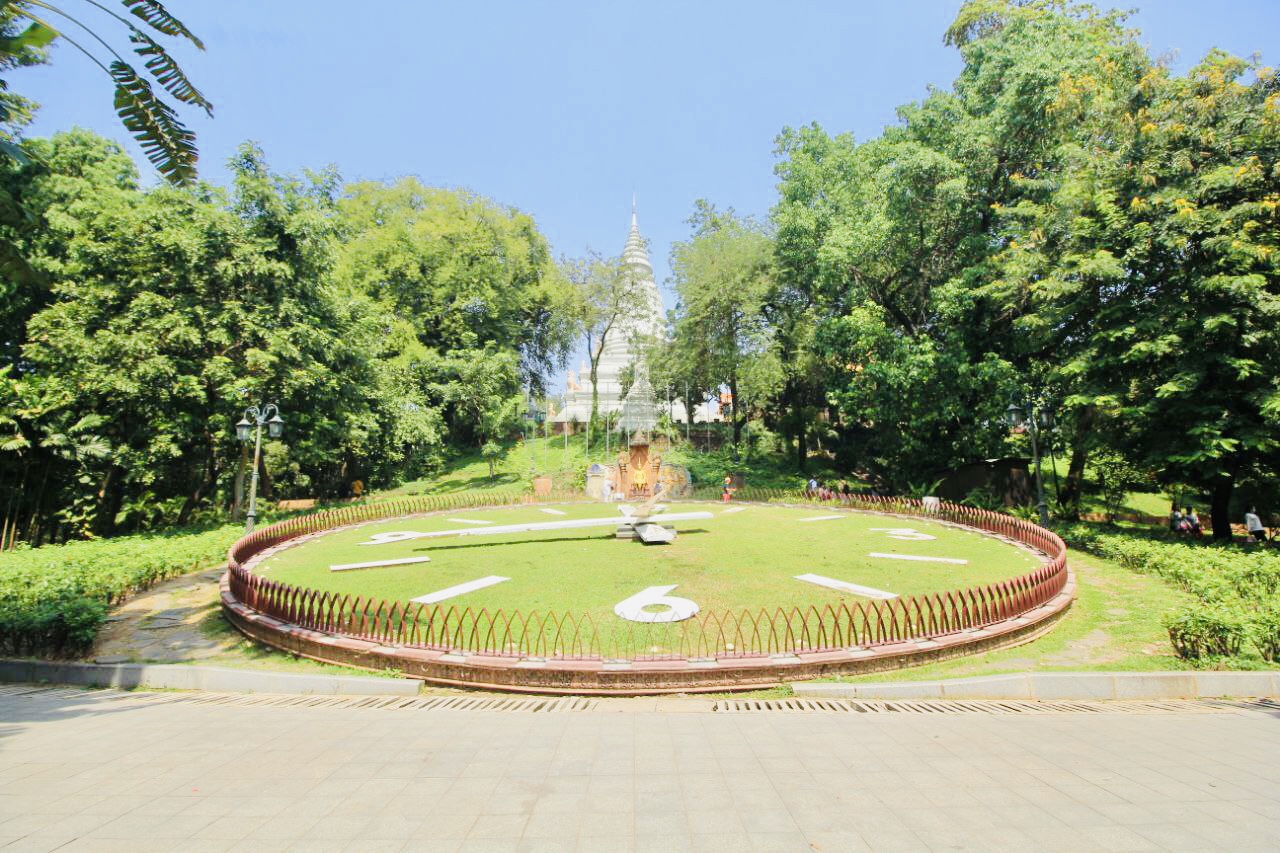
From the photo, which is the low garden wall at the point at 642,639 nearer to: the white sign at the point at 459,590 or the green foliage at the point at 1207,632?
the white sign at the point at 459,590

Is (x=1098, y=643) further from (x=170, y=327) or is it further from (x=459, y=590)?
(x=170, y=327)

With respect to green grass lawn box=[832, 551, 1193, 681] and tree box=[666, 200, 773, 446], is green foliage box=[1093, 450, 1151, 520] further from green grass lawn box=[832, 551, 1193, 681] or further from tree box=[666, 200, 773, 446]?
tree box=[666, 200, 773, 446]

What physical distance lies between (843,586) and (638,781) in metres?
8.18

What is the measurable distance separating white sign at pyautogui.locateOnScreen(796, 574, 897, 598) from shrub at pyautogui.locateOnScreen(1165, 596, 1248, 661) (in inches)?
152

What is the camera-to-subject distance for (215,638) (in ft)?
32.4

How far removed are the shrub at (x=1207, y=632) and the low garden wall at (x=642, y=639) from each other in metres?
1.78

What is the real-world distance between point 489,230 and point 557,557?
34349 mm

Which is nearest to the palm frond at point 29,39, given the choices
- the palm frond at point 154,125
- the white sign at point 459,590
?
the palm frond at point 154,125

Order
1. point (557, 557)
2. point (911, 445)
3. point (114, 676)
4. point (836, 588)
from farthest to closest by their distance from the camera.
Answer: point (911, 445) → point (557, 557) → point (836, 588) → point (114, 676)

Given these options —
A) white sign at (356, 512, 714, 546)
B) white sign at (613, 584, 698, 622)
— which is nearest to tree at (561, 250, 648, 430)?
white sign at (356, 512, 714, 546)

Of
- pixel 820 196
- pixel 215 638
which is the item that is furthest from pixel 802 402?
pixel 215 638

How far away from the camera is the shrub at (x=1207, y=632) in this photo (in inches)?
301

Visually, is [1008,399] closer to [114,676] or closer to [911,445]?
[911,445]

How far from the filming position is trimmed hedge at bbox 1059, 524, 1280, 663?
7.66 metres
